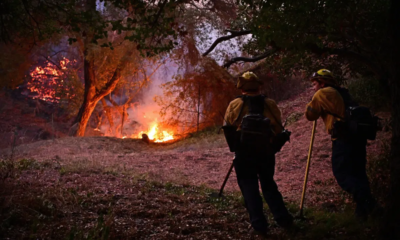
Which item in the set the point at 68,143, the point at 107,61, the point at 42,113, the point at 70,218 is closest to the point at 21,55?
the point at 107,61

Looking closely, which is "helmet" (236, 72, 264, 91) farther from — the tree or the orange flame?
the orange flame

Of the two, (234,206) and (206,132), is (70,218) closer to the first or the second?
(234,206)

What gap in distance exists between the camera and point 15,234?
3.82 metres

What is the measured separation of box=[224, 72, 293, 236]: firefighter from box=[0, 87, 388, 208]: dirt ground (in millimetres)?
1575

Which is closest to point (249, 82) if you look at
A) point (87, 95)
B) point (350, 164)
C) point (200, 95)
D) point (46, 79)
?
point (350, 164)

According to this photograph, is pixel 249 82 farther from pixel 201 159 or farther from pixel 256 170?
pixel 201 159

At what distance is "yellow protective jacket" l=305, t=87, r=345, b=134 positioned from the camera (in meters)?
4.72

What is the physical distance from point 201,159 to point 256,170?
24.4ft

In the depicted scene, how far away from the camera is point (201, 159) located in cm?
1195

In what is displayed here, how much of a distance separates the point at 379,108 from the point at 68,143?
1184cm

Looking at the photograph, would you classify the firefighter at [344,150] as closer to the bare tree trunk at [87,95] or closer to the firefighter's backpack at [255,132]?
the firefighter's backpack at [255,132]

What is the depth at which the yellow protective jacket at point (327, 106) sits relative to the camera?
15.5 feet

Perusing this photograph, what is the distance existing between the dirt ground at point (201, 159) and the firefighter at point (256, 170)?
1.58 m

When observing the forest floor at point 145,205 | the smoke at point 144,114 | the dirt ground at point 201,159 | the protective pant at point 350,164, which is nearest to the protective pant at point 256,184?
the forest floor at point 145,205
